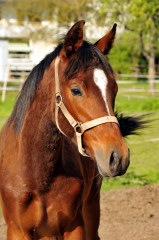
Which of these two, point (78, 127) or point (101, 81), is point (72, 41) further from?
point (78, 127)

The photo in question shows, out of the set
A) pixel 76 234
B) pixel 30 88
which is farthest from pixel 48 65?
pixel 76 234

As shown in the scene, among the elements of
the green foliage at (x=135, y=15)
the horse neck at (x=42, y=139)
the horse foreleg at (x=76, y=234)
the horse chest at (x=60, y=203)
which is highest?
the green foliage at (x=135, y=15)

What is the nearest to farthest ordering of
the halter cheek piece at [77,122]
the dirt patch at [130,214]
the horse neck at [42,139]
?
1. the halter cheek piece at [77,122]
2. the horse neck at [42,139]
3. the dirt patch at [130,214]

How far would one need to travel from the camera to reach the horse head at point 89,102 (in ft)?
7.02

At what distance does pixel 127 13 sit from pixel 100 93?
50.9 feet

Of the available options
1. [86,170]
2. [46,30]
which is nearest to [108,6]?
[46,30]

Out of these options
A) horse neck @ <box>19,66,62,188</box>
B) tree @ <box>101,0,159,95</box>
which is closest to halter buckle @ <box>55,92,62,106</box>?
horse neck @ <box>19,66,62,188</box>

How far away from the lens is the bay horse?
222 centimetres

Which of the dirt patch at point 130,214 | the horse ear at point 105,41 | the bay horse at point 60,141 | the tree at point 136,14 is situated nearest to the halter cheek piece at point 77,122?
the bay horse at point 60,141

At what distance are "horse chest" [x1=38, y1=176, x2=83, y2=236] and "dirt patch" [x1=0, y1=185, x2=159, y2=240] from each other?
1753mm

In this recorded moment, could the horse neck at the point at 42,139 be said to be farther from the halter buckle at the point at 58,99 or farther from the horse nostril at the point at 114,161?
the horse nostril at the point at 114,161

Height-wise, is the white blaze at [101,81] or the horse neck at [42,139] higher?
the white blaze at [101,81]

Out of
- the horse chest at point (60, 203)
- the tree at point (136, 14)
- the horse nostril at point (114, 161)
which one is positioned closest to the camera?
the horse nostril at point (114, 161)

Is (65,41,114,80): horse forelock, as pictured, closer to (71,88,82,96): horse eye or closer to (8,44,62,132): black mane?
(71,88,82,96): horse eye
